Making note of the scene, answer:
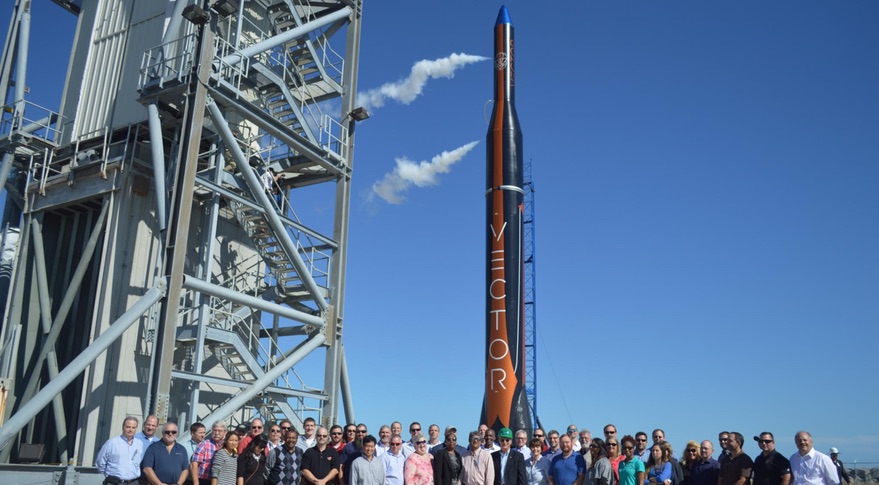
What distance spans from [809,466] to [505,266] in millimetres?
13470

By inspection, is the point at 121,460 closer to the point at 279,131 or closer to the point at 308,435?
the point at 308,435

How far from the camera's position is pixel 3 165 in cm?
1814

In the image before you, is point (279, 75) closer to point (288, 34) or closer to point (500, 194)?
point (288, 34)

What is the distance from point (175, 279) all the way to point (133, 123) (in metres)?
5.23

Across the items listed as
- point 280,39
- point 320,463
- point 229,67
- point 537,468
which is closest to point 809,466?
point 537,468

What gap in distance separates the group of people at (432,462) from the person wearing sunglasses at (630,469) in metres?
0.01

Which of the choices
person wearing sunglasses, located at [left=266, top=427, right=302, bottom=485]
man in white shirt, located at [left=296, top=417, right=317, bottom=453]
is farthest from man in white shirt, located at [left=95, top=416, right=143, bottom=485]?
man in white shirt, located at [left=296, top=417, right=317, bottom=453]

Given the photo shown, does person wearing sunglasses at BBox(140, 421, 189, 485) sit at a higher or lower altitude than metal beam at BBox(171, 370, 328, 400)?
lower

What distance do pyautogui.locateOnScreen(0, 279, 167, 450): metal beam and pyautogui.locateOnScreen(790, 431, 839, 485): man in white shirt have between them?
33.8 ft

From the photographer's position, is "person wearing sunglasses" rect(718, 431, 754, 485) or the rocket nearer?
"person wearing sunglasses" rect(718, 431, 754, 485)

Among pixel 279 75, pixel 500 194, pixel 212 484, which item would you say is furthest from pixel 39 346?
pixel 500 194

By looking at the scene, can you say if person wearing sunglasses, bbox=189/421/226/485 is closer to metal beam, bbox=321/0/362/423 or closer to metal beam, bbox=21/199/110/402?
metal beam, bbox=321/0/362/423

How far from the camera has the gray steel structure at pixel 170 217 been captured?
15180mm

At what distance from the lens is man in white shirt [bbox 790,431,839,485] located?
8.64m
